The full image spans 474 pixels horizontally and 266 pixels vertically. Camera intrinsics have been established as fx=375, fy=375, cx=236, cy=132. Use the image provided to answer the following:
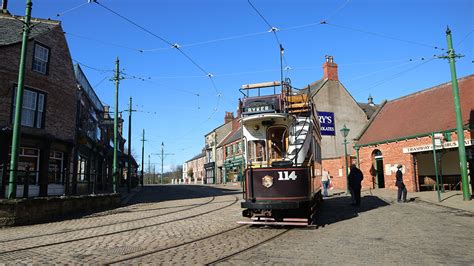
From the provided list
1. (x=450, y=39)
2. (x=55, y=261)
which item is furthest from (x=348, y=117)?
(x=55, y=261)

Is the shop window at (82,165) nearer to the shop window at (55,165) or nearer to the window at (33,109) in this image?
the shop window at (55,165)

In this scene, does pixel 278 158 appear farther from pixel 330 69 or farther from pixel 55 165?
pixel 330 69

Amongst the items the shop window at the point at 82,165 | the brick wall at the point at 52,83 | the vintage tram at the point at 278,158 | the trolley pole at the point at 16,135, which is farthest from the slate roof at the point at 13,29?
the vintage tram at the point at 278,158

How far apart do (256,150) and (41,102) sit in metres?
13.3

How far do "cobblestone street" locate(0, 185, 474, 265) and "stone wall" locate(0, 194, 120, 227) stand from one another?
68cm

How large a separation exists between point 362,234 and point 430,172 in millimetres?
19405

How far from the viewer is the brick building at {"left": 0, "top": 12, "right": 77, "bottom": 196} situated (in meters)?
17.0

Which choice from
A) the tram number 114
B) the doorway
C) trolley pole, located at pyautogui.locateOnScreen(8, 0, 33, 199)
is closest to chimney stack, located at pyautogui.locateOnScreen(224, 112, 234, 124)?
the doorway

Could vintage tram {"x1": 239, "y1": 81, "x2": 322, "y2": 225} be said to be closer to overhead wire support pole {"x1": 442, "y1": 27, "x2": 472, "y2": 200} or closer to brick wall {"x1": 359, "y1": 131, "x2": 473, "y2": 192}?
overhead wire support pole {"x1": 442, "y1": 27, "x2": 472, "y2": 200}

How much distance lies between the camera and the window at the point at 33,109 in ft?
58.7

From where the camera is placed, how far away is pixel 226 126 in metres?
64.3

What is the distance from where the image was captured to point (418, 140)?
901 inches

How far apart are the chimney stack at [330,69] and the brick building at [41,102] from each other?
83.7 feet

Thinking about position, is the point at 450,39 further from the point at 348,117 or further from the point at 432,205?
the point at 348,117
